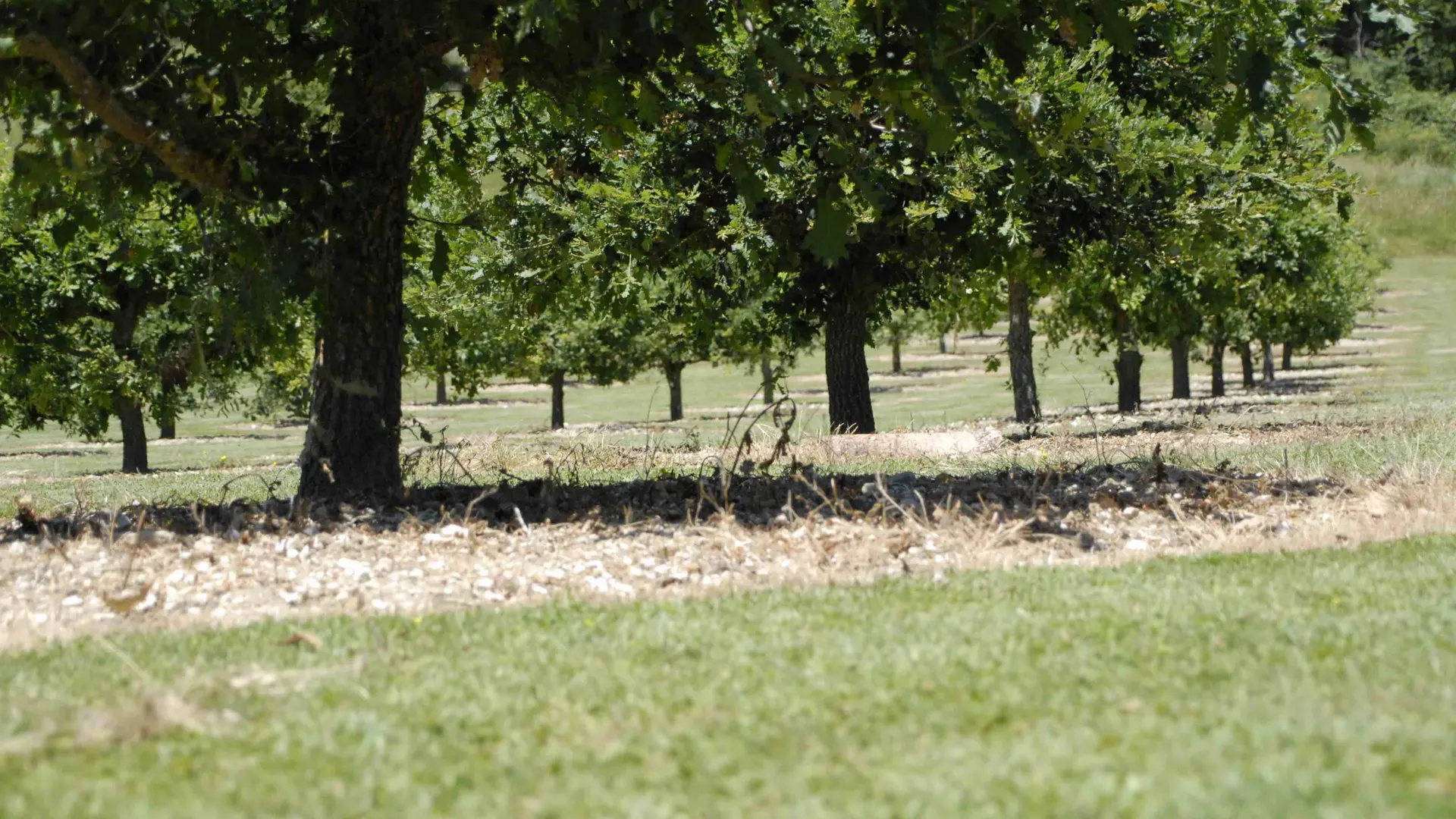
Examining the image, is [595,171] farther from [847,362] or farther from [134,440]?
[134,440]

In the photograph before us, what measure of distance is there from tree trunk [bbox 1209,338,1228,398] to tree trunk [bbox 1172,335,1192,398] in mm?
900

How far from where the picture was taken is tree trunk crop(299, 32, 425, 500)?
322 inches

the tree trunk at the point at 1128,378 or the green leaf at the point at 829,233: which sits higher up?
the green leaf at the point at 829,233

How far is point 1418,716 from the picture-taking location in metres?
3.68

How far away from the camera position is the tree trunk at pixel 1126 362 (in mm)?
30828

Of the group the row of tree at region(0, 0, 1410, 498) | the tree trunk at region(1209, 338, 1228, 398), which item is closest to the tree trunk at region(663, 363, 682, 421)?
the tree trunk at region(1209, 338, 1228, 398)

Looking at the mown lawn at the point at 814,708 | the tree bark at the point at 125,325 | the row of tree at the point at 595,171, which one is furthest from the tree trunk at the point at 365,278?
the tree bark at the point at 125,325

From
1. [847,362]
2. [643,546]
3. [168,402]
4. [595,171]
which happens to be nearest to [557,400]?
[168,402]

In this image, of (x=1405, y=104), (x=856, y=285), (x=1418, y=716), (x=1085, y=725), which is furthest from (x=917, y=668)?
(x=1405, y=104)

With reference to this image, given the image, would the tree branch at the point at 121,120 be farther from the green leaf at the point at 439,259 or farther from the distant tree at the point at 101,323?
the distant tree at the point at 101,323

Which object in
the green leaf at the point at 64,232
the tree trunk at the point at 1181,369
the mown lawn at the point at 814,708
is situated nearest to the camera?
the mown lawn at the point at 814,708

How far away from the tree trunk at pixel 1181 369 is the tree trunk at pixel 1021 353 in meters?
15.0

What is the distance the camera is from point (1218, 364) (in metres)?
39.8

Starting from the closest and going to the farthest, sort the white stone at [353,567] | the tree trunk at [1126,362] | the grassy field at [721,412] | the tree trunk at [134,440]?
the white stone at [353,567] → the grassy field at [721,412] → the tree trunk at [134,440] → the tree trunk at [1126,362]
